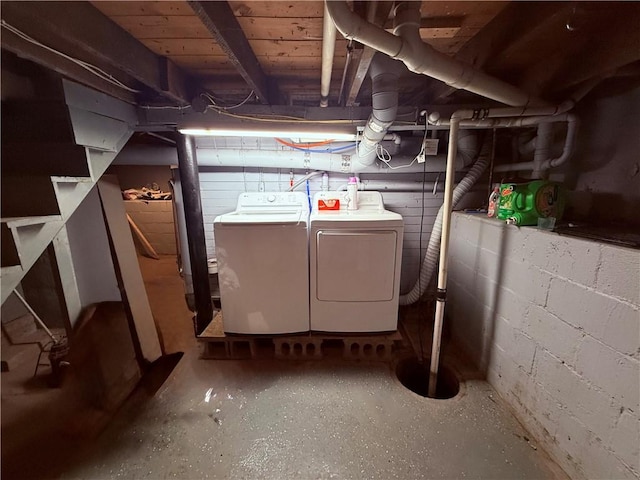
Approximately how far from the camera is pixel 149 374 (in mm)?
2283

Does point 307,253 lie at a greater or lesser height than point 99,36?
lesser

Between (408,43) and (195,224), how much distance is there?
2.09m

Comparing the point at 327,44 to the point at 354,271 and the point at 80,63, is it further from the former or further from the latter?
the point at 354,271

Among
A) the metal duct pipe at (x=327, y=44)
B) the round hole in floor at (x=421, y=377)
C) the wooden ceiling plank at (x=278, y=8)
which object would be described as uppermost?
the wooden ceiling plank at (x=278, y=8)

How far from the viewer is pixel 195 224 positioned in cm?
235

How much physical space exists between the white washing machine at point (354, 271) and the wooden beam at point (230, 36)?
1048 millimetres

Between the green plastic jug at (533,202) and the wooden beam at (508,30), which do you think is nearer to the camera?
the wooden beam at (508,30)

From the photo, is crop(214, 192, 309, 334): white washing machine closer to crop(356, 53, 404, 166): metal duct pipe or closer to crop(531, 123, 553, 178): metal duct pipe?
crop(356, 53, 404, 166): metal duct pipe

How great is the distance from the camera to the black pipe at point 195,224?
7.36 ft

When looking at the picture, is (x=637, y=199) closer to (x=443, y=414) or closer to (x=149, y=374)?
(x=443, y=414)

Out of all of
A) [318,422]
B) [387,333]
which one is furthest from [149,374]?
[387,333]

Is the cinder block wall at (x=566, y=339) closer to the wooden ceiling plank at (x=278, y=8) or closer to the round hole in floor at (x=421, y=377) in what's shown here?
the round hole in floor at (x=421, y=377)

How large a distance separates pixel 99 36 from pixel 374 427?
2.55 meters

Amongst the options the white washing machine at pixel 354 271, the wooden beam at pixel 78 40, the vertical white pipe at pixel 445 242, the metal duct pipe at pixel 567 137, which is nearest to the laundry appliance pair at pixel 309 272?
the white washing machine at pixel 354 271
